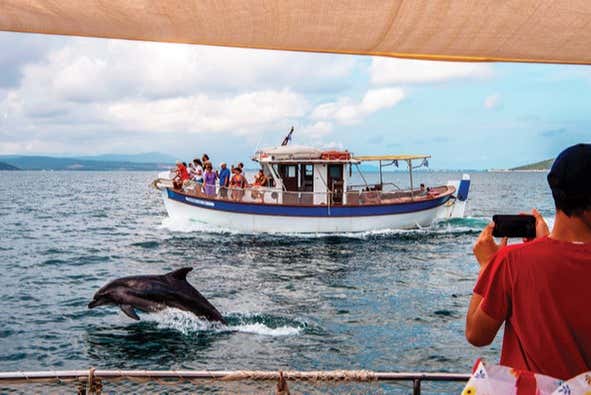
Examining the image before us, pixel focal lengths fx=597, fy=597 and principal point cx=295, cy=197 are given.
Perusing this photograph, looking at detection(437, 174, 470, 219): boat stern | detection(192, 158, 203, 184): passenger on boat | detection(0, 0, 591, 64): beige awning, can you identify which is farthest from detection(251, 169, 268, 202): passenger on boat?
detection(0, 0, 591, 64): beige awning

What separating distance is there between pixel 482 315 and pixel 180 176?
97.3ft

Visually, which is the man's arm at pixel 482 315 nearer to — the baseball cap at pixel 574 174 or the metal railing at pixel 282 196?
the baseball cap at pixel 574 174

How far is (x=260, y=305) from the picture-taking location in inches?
622

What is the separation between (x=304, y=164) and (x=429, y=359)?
18490 mm

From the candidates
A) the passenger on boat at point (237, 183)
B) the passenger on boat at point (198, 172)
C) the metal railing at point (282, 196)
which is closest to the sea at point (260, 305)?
the metal railing at point (282, 196)

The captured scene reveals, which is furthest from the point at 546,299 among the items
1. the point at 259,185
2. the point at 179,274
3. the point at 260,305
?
the point at 259,185

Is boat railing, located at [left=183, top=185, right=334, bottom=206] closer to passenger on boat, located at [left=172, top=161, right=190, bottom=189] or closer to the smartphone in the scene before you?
passenger on boat, located at [left=172, top=161, right=190, bottom=189]

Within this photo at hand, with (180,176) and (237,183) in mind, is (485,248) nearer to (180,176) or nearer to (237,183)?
(237,183)

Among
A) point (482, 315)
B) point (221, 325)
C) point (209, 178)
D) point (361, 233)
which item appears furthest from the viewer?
point (361, 233)

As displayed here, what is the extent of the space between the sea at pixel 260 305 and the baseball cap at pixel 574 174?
8.02m

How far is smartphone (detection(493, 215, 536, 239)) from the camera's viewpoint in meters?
2.21

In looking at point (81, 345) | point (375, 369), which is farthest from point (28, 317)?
point (375, 369)

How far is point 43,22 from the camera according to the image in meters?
3.59

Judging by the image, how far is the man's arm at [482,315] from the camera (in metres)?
2.07
